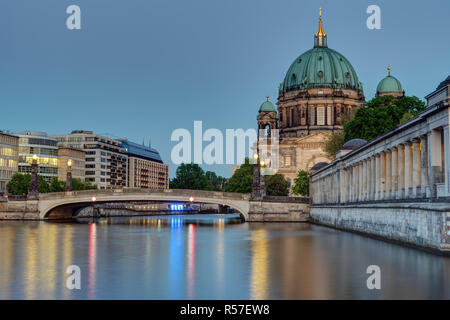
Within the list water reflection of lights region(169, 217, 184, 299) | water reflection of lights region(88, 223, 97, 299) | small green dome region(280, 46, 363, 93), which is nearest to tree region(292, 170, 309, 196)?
small green dome region(280, 46, 363, 93)

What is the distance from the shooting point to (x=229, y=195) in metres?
81.6

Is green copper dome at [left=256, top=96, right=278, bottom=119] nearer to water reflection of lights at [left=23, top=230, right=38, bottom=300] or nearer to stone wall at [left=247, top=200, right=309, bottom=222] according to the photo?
stone wall at [left=247, top=200, right=309, bottom=222]

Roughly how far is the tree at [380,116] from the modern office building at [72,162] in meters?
91.6

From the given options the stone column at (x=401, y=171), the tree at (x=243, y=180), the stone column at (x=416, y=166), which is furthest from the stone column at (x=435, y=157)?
the tree at (x=243, y=180)

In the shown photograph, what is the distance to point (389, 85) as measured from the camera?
404ft

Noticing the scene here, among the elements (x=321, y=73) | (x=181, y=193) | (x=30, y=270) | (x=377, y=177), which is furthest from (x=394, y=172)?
(x=321, y=73)

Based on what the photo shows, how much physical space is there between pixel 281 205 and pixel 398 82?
180 feet

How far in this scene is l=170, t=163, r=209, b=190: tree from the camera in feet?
602

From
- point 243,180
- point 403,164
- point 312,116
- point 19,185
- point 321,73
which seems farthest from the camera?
point 321,73

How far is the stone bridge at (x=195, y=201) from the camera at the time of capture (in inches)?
3174

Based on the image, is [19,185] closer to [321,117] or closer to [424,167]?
[321,117]
